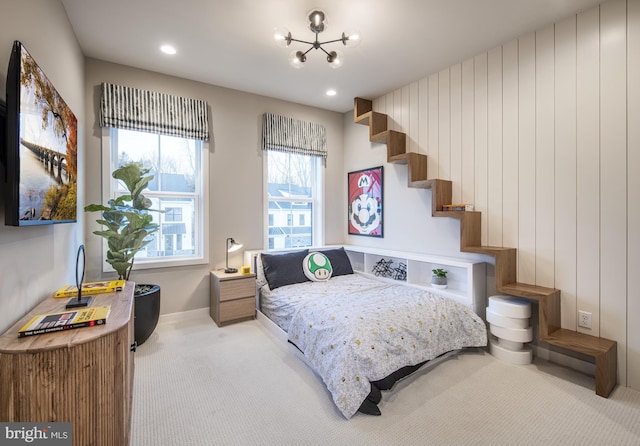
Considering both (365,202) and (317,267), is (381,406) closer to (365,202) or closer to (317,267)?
(317,267)

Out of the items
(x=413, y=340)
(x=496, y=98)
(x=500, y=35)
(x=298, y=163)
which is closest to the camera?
(x=413, y=340)

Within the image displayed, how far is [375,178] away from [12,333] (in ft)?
11.8

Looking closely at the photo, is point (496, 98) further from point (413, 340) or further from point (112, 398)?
point (112, 398)

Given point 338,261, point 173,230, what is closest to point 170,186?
point 173,230

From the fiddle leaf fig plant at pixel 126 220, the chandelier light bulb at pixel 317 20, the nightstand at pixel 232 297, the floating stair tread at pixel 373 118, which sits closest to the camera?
the chandelier light bulb at pixel 317 20

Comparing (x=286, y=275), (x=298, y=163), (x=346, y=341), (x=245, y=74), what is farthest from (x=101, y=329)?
(x=298, y=163)

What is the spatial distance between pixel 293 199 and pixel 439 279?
2.18 metres

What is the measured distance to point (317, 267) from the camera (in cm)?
352

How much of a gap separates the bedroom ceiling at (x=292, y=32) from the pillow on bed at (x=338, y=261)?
6.79ft

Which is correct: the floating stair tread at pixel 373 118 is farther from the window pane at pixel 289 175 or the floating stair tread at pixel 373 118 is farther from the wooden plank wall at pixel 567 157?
the window pane at pixel 289 175

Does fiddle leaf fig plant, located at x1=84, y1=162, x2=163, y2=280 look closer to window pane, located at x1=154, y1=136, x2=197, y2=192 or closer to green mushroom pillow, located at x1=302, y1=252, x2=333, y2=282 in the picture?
window pane, located at x1=154, y1=136, x2=197, y2=192

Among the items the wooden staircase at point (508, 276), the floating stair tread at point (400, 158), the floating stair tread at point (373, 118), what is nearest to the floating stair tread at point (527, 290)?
the wooden staircase at point (508, 276)

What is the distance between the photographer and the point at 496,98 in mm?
2777

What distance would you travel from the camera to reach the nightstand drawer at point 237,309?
321 centimetres
